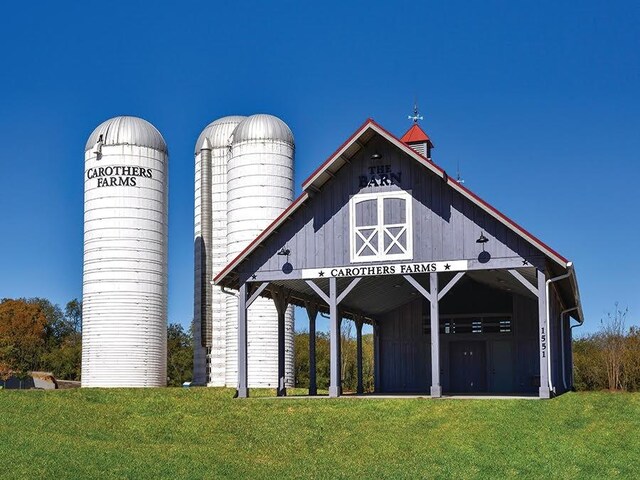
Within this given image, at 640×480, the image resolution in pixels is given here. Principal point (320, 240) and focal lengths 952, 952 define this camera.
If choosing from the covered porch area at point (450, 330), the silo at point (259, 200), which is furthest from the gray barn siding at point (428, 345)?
the silo at point (259, 200)

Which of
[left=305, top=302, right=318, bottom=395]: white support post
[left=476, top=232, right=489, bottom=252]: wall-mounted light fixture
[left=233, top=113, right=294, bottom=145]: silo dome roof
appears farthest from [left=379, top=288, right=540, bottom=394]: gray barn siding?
[left=233, top=113, right=294, bottom=145]: silo dome roof

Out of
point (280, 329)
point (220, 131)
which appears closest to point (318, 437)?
point (280, 329)

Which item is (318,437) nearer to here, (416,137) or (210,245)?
(416,137)

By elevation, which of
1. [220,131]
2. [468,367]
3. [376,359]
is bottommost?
[468,367]

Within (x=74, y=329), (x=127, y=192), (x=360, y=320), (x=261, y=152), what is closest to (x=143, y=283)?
(x=127, y=192)

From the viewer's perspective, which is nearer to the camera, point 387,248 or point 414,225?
point 414,225

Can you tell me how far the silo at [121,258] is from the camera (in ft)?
154

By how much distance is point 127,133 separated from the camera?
157ft

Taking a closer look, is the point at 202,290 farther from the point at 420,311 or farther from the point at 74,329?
the point at 74,329

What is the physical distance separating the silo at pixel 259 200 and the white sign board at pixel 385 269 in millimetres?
14685

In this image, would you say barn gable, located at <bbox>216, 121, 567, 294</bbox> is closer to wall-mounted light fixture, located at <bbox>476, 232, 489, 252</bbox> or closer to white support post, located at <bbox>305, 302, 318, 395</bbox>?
wall-mounted light fixture, located at <bbox>476, 232, 489, 252</bbox>

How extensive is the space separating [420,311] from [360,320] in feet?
8.92

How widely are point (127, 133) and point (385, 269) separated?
21668 millimetres

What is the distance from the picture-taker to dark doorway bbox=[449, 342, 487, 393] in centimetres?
4000
